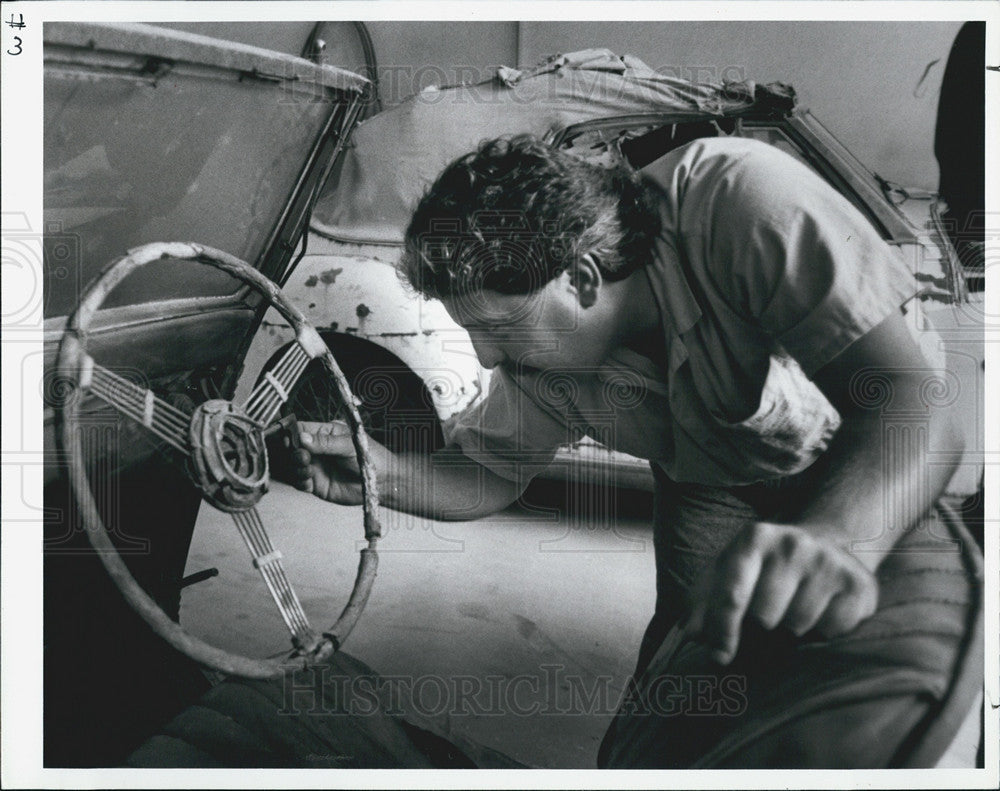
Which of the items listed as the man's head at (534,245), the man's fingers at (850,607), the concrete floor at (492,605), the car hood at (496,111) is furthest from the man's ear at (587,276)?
the man's fingers at (850,607)

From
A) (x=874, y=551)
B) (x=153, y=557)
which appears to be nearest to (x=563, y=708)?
(x=874, y=551)

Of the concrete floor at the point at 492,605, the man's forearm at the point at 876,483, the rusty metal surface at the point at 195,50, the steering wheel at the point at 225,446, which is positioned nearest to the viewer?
the steering wheel at the point at 225,446

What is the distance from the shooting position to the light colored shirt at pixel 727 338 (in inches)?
76.0

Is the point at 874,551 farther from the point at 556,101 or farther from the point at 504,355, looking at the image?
the point at 556,101

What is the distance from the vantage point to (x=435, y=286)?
205 cm

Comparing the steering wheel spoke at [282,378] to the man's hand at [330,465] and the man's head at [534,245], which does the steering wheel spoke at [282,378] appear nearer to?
the man's hand at [330,465]

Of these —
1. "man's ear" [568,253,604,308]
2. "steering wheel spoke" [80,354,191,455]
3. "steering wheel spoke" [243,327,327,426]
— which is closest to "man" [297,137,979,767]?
"man's ear" [568,253,604,308]

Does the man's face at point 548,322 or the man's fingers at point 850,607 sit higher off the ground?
the man's face at point 548,322

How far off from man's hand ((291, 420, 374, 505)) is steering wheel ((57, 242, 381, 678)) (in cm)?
7

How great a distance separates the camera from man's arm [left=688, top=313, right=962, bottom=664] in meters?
1.91

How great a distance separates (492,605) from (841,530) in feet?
2.73

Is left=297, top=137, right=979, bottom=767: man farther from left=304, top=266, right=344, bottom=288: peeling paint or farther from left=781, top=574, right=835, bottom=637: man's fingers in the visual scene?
left=304, top=266, right=344, bottom=288: peeling paint

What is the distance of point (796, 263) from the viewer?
6.30ft

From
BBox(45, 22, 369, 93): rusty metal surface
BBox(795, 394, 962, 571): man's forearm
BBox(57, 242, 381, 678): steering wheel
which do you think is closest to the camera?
BBox(57, 242, 381, 678): steering wheel
